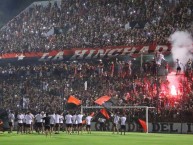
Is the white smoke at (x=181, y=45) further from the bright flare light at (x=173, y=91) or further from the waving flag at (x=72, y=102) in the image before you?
the waving flag at (x=72, y=102)

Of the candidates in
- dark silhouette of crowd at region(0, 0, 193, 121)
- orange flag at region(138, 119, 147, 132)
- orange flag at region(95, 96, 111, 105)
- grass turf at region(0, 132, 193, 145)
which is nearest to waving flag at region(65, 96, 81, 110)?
dark silhouette of crowd at region(0, 0, 193, 121)

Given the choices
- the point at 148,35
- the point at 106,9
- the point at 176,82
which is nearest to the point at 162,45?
the point at 148,35

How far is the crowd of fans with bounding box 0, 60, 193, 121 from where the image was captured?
1719 inches

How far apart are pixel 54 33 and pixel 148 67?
1664 cm

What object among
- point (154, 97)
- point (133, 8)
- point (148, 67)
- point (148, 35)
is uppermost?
point (133, 8)

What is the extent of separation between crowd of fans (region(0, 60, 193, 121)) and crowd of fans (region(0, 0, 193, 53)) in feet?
9.43

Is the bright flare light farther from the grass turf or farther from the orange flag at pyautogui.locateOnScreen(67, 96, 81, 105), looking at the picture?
the grass turf

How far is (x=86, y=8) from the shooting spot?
6116cm

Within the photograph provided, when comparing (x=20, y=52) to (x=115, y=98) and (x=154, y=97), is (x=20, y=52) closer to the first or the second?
(x=115, y=98)

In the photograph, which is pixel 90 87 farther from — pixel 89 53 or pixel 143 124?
pixel 143 124

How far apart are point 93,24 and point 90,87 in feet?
33.1

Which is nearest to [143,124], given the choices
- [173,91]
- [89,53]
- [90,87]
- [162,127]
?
[162,127]

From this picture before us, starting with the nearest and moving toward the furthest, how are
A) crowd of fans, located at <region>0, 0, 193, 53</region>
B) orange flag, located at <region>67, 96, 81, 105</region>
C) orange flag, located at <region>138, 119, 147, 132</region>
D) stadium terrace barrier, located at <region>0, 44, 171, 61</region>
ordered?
orange flag, located at <region>138, 119, 147, 132</region> → orange flag, located at <region>67, 96, 81, 105</region> → stadium terrace barrier, located at <region>0, 44, 171, 61</region> → crowd of fans, located at <region>0, 0, 193, 53</region>

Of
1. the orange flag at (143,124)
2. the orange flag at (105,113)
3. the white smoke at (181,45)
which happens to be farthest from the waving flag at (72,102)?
the white smoke at (181,45)
